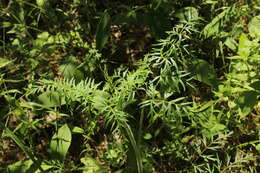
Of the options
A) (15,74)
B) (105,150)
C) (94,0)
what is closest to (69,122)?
(105,150)

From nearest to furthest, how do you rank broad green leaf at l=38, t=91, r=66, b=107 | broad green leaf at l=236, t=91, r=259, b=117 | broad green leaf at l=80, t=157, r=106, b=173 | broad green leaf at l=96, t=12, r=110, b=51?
broad green leaf at l=236, t=91, r=259, b=117 < broad green leaf at l=80, t=157, r=106, b=173 < broad green leaf at l=38, t=91, r=66, b=107 < broad green leaf at l=96, t=12, r=110, b=51

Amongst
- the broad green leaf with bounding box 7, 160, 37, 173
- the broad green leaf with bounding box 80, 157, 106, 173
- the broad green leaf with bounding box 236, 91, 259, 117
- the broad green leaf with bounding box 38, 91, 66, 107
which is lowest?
the broad green leaf with bounding box 7, 160, 37, 173

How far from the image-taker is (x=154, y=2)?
80.7 inches

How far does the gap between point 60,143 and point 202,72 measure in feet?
3.09

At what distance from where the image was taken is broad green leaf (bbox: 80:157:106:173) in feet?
5.75

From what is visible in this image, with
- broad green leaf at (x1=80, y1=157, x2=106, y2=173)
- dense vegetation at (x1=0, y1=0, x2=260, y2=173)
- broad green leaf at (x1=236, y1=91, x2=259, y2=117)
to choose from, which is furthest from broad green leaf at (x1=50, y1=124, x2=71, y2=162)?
broad green leaf at (x1=236, y1=91, x2=259, y2=117)

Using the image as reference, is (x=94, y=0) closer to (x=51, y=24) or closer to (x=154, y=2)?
(x=51, y=24)

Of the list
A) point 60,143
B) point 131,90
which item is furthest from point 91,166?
point 131,90

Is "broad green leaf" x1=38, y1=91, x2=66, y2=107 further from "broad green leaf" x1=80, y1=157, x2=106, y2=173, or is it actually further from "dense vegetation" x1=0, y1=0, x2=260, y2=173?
"broad green leaf" x1=80, y1=157, x2=106, y2=173

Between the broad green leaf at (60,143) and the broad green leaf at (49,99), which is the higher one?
the broad green leaf at (49,99)

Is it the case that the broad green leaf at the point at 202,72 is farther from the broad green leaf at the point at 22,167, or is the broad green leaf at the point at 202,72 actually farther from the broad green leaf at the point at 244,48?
the broad green leaf at the point at 22,167

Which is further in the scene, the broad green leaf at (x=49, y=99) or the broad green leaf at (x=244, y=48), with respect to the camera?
the broad green leaf at (x=49, y=99)

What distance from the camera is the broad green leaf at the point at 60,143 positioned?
1.81 m

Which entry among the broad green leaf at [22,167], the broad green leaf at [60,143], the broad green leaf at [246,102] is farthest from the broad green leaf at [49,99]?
the broad green leaf at [246,102]
